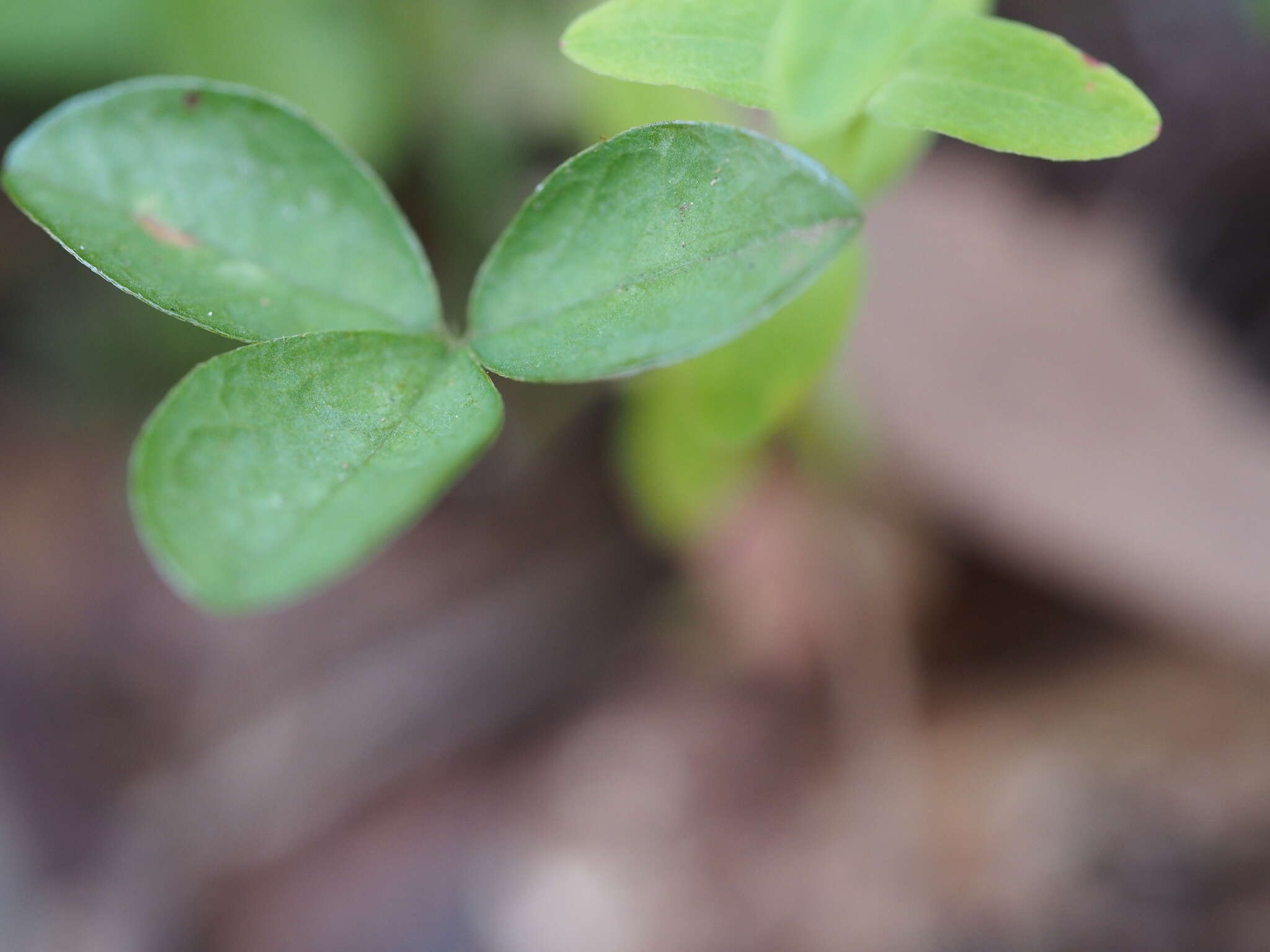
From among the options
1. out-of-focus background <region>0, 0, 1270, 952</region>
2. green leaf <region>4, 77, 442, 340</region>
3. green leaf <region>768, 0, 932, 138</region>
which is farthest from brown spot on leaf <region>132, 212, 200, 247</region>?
out-of-focus background <region>0, 0, 1270, 952</region>

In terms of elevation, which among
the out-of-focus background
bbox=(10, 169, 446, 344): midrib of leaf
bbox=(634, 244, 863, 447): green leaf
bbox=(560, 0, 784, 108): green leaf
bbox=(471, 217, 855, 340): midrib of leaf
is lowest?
the out-of-focus background

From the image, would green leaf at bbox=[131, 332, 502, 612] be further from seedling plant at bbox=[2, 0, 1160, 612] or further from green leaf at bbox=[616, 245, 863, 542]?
green leaf at bbox=[616, 245, 863, 542]

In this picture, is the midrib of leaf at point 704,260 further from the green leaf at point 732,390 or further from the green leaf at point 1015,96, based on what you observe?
the green leaf at point 732,390

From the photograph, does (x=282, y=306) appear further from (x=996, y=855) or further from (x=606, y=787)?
(x=996, y=855)

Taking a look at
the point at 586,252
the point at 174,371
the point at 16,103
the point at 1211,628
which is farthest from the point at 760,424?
the point at 16,103

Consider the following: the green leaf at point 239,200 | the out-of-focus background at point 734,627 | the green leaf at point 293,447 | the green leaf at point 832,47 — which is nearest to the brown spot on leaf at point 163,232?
the green leaf at point 239,200

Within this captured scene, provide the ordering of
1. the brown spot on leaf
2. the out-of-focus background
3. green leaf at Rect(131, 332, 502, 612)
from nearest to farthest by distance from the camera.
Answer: green leaf at Rect(131, 332, 502, 612)
the brown spot on leaf
the out-of-focus background
